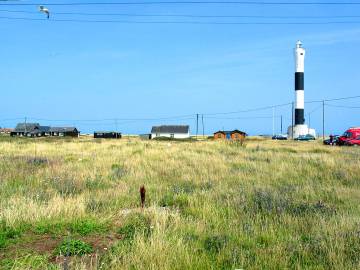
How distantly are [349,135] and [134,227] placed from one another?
46255 millimetres

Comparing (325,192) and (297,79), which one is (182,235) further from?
(297,79)

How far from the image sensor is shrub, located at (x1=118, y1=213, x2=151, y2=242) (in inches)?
273

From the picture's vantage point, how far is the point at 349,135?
49688 mm

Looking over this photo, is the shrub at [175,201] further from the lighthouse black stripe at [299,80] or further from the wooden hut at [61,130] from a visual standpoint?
the wooden hut at [61,130]

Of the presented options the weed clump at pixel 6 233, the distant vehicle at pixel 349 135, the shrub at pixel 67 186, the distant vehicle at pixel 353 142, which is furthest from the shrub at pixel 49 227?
the distant vehicle at pixel 349 135

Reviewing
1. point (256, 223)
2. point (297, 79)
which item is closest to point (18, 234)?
point (256, 223)

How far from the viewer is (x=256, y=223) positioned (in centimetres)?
803

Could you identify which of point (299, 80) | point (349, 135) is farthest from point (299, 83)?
point (349, 135)

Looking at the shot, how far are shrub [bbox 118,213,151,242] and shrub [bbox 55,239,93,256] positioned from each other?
65cm

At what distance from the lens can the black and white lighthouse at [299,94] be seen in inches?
3024

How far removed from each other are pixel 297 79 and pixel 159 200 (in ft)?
232

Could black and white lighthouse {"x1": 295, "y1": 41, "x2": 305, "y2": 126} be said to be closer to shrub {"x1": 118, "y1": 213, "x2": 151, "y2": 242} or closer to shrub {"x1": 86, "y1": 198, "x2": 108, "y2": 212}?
shrub {"x1": 86, "y1": 198, "x2": 108, "y2": 212}

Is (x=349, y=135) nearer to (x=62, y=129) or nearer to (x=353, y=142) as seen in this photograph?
(x=353, y=142)

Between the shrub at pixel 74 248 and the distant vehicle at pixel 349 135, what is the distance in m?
46.2
